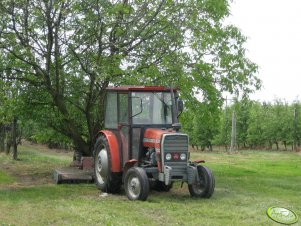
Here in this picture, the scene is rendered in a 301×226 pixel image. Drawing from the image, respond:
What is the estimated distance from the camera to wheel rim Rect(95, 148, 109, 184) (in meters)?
11.4

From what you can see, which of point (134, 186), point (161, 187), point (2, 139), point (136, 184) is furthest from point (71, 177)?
point (2, 139)

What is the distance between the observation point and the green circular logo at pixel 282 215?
806cm

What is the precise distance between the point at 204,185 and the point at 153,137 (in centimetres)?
155

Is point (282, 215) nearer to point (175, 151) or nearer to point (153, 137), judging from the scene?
point (175, 151)

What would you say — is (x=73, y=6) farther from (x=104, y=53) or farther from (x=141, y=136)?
(x=141, y=136)

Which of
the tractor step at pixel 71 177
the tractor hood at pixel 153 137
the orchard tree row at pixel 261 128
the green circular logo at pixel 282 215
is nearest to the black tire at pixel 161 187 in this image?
the tractor hood at pixel 153 137

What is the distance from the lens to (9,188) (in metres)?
12.4

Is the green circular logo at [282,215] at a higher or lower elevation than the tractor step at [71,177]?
lower

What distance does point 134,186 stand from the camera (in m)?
10.3

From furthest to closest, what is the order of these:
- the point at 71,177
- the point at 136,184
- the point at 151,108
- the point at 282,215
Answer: the point at 71,177, the point at 151,108, the point at 136,184, the point at 282,215

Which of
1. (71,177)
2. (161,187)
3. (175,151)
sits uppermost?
(175,151)

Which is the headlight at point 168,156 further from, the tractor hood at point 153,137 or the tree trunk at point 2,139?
the tree trunk at point 2,139

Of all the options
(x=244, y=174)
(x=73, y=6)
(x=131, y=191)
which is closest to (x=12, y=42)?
(x=73, y=6)

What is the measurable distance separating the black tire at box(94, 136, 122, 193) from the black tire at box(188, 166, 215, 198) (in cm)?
182
